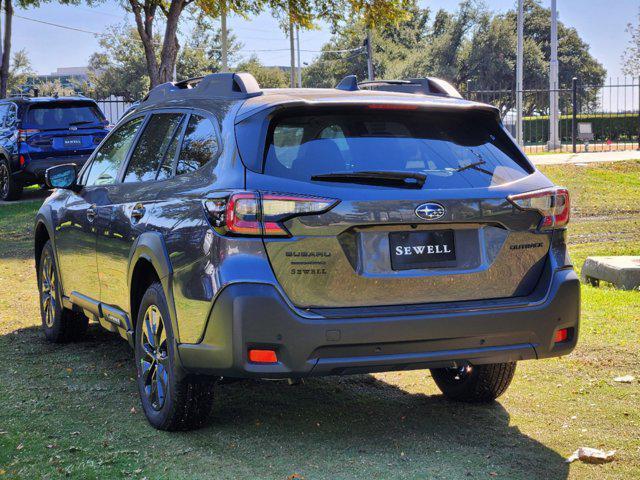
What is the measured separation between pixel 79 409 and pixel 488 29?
7300 centimetres

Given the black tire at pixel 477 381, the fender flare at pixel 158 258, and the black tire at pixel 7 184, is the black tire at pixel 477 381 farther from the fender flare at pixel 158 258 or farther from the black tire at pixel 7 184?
the black tire at pixel 7 184

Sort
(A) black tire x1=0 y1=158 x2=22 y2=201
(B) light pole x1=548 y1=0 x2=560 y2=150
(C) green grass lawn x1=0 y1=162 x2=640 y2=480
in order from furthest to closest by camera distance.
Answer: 1. (B) light pole x1=548 y1=0 x2=560 y2=150
2. (A) black tire x1=0 y1=158 x2=22 y2=201
3. (C) green grass lawn x1=0 y1=162 x2=640 y2=480

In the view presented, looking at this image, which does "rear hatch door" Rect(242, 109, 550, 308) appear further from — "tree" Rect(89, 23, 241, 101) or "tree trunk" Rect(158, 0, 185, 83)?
"tree" Rect(89, 23, 241, 101)

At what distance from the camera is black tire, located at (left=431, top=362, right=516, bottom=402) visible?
18.4ft

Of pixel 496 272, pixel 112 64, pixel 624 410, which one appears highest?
pixel 112 64

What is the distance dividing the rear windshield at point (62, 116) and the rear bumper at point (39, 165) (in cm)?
61

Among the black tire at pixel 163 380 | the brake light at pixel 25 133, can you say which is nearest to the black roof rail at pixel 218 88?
the black tire at pixel 163 380

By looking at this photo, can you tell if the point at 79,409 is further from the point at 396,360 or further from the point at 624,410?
the point at 624,410

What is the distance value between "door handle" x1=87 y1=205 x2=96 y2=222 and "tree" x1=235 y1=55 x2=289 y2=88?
8564 cm

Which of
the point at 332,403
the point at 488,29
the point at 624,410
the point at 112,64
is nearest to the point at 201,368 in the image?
the point at 332,403

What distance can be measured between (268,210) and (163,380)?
50.1 inches

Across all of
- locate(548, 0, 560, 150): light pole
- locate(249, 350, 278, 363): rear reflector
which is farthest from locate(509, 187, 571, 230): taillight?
locate(548, 0, 560, 150): light pole

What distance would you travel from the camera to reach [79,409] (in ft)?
19.0

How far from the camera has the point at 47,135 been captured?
1959cm
